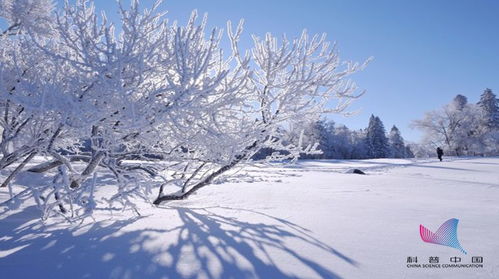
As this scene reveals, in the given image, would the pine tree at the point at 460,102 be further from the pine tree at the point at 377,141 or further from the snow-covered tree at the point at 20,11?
the snow-covered tree at the point at 20,11

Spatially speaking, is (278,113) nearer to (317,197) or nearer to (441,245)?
(317,197)

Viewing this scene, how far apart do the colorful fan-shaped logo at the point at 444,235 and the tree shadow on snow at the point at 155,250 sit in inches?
38.2

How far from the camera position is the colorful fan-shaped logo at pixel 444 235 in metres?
2.44

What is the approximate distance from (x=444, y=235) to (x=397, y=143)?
6478 cm

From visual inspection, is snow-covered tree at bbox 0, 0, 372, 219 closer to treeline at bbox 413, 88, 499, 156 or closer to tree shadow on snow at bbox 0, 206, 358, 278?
tree shadow on snow at bbox 0, 206, 358, 278

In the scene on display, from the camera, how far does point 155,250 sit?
2.27m

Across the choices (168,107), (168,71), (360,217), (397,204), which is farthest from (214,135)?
(397,204)

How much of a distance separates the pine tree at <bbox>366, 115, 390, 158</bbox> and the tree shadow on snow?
52.4 metres

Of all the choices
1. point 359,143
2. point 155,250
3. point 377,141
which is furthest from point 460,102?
point 155,250

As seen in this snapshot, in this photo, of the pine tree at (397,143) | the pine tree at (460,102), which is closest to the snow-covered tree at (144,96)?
the pine tree at (460,102)

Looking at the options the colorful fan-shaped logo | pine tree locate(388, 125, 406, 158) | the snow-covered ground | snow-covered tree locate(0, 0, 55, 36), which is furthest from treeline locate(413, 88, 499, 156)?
snow-covered tree locate(0, 0, 55, 36)

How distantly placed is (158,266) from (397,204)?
146 inches

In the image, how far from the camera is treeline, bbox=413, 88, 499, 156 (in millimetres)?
40500

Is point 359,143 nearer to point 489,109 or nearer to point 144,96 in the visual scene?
point 489,109
